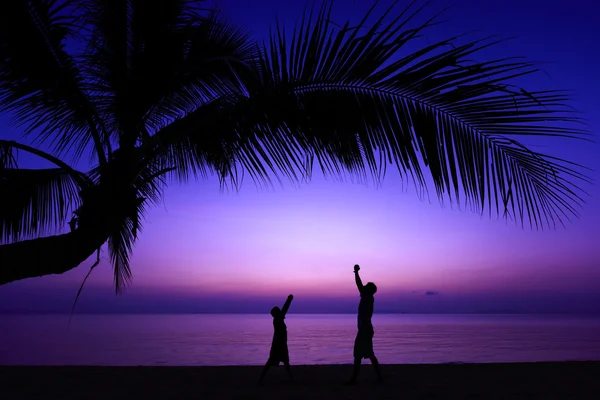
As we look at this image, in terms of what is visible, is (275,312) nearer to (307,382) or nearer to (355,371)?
(307,382)

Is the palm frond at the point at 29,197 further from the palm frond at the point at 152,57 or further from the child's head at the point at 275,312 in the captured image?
the child's head at the point at 275,312

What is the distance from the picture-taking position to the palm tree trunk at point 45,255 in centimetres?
262

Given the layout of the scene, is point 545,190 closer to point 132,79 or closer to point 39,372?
point 132,79

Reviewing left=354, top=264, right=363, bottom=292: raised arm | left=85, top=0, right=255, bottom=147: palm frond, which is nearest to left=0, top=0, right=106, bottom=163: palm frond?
left=85, top=0, right=255, bottom=147: palm frond

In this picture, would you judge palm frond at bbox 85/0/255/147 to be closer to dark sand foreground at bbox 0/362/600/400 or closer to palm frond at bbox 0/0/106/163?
palm frond at bbox 0/0/106/163

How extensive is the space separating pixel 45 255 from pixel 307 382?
271 inches

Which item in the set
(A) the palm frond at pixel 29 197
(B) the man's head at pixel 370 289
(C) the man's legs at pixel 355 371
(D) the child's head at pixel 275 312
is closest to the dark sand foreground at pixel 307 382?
(C) the man's legs at pixel 355 371

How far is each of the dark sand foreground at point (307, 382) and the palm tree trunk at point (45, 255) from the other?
5269 millimetres

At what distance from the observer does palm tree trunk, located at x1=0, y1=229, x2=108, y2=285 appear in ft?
8.59

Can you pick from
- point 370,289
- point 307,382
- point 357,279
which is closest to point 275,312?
point 307,382

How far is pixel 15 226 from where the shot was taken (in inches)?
160

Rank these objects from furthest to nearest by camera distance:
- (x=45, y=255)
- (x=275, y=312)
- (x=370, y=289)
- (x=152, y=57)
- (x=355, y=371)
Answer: (x=275, y=312) < (x=355, y=371) < (x=370, y=289) < (x=152, y=57) < (x=45, y=255)

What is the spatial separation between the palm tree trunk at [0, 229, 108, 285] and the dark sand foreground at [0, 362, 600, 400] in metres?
5.27

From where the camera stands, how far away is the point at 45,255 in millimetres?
2662
